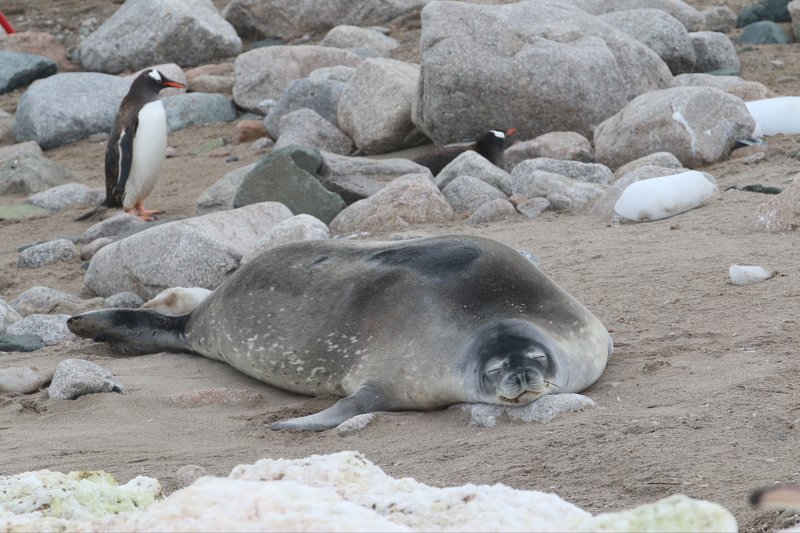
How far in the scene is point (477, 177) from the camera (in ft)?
30.6

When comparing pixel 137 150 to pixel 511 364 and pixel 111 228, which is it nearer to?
pixel 111 228

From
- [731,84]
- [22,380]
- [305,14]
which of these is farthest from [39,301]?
[305,14]

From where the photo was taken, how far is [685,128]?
928 cm

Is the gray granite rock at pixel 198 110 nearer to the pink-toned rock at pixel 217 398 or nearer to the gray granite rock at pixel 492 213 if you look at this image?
the gray granite rock at pixel 492 213

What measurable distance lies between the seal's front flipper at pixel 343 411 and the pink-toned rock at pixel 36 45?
46.7 ft

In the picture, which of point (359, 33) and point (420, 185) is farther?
point (359, 33)

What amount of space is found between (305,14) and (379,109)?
6.58 metres

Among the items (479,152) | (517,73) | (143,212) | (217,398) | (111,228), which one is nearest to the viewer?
(217,398)

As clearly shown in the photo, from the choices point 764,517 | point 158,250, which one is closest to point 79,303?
point 158,250

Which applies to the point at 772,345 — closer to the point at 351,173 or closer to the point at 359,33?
the point at 351,173

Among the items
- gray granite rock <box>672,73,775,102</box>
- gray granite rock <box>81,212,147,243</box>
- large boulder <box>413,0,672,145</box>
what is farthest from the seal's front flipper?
gray granite rock <box>672,73,775,102</box>

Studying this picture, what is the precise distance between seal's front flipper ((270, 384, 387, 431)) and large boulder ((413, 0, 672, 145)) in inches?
258

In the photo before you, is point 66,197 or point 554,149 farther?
point 66,197

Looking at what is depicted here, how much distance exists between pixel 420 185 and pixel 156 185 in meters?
4.36
